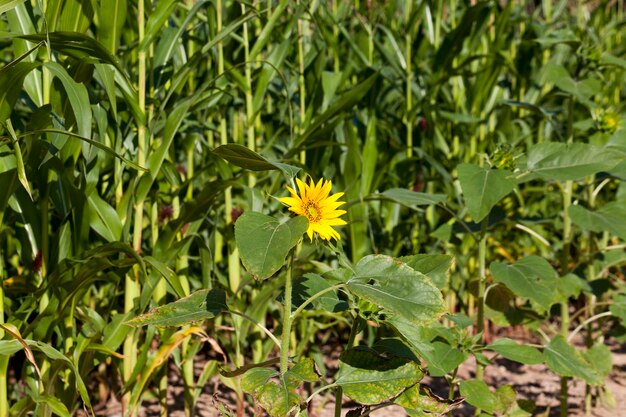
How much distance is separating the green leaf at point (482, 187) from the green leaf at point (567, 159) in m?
0.14

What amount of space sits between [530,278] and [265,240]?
2.85 ft

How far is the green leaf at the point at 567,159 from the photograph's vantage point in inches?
75.9

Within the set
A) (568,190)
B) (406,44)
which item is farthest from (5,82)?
(406,44)

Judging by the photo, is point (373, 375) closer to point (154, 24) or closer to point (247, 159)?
point (247, 159)

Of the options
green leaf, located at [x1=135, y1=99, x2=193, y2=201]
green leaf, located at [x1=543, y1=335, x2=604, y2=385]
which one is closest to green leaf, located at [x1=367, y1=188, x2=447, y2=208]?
green leaf, located at [x1=543, y1=335, x2=604, y2=385]

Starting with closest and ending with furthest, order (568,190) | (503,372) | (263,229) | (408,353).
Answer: (263,229) < (408,353) < (568,190) < (503,372)

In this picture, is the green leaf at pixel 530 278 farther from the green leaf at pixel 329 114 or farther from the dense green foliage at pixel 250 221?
the green leaf at pixel 329 114

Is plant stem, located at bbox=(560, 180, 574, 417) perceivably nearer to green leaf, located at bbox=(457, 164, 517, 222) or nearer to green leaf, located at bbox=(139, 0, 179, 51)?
green leaf, located at bbox=(457, 164, 517, 222)

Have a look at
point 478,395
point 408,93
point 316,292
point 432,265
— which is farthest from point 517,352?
point 408,93

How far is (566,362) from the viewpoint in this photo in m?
1.92

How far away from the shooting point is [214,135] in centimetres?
311

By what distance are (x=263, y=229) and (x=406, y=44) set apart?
77.9 inches

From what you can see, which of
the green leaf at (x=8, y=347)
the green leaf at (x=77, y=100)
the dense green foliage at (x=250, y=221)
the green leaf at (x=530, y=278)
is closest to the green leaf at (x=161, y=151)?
the dense green foliage at (x=250, y=221)

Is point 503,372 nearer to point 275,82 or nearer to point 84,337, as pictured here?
point 275,82
